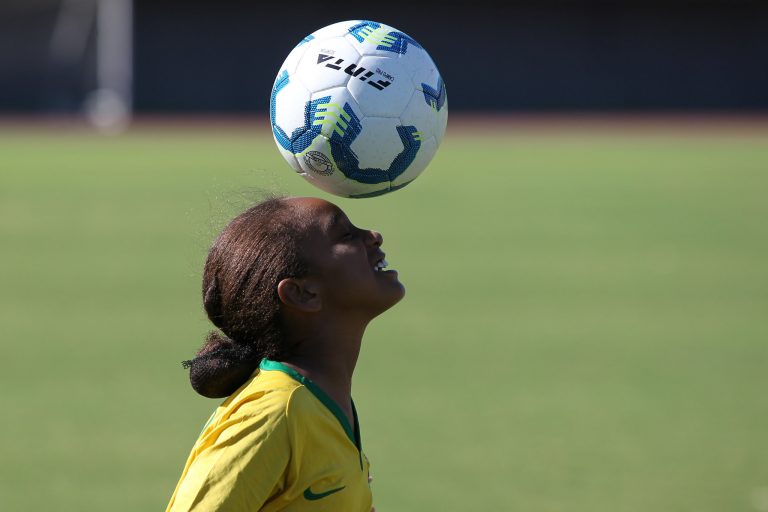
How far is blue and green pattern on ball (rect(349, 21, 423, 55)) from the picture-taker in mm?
3430

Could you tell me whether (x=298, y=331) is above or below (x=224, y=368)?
above

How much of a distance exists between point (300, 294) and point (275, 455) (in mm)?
439

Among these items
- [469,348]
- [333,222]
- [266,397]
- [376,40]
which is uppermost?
[376,40]

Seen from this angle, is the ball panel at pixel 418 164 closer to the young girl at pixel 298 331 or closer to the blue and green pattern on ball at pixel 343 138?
the blue and green pattern on ball at pixel 343 138

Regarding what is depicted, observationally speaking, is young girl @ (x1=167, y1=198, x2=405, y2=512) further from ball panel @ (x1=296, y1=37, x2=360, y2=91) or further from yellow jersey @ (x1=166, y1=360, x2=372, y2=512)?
ball panel @ (x1=296, y1=37, x2=360, y2=91)

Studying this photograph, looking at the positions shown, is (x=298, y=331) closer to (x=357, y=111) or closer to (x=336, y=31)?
(x=357, y=111)

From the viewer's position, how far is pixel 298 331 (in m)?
2.88

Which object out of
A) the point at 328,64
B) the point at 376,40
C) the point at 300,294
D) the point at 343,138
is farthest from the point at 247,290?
the point at 376,40

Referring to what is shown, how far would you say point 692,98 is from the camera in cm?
3550

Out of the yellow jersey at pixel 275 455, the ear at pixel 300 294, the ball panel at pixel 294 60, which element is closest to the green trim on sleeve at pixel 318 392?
the yellow jersey at pixel 275 455

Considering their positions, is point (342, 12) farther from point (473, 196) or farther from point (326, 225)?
point (326, 225)

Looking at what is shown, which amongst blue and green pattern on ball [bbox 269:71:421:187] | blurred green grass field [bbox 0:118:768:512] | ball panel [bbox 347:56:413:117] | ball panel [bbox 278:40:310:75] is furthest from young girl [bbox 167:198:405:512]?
ball panel [bbox 278:40:310:75]

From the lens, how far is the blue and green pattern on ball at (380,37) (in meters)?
3.43

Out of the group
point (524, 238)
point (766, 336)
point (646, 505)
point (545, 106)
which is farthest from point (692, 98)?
point (646, 505)
